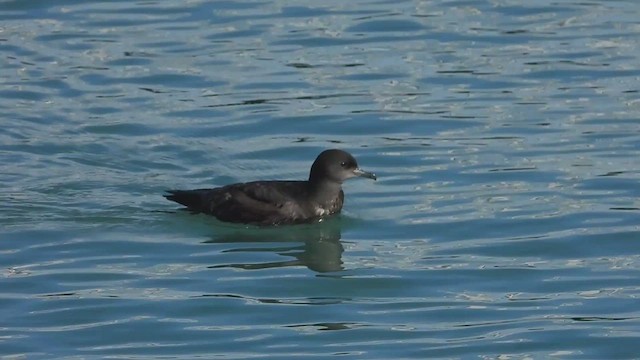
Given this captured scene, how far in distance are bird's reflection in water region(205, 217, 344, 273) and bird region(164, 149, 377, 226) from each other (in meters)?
0.10

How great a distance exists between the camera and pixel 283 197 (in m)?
15.4

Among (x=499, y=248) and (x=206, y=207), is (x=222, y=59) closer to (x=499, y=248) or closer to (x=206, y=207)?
(x=206, y=207)

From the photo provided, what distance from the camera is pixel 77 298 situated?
12930 millimetres

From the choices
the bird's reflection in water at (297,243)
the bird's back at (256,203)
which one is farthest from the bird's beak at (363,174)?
the bird's reflection in water at (297,243)

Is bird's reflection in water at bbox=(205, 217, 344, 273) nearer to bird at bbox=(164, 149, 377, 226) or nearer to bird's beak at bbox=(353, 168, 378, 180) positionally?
bird at bbox=(164, 149, 377, 226)

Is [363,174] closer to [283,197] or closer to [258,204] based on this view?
[283,197]

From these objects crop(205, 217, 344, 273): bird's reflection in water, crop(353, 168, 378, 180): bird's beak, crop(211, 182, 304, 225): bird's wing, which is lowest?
crop(205, 217, 344, 273): bird's reflection in water

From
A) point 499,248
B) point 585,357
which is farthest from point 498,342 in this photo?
point 499,248

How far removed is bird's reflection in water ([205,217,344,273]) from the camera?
14.0 metres

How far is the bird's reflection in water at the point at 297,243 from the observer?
46.1 feet

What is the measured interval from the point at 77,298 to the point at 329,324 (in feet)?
6.25

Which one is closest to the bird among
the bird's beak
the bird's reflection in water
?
the bird's beak

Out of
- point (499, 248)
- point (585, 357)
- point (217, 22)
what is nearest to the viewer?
point (585, 357)

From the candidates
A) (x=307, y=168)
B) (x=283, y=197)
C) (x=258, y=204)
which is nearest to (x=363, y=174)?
(x=283, y=197)
